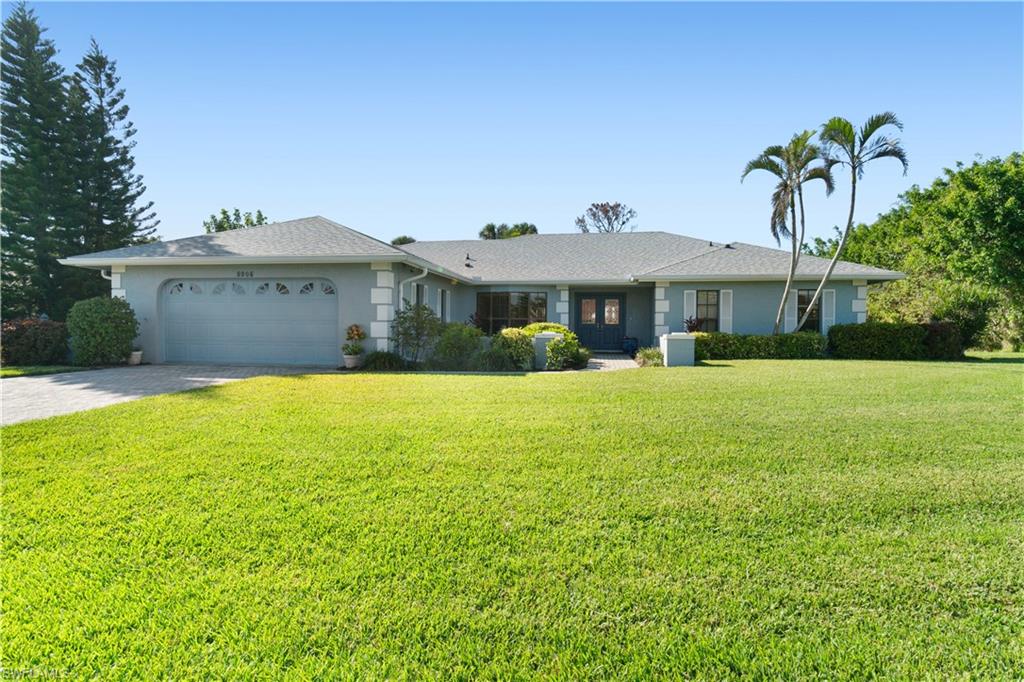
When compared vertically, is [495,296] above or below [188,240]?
below

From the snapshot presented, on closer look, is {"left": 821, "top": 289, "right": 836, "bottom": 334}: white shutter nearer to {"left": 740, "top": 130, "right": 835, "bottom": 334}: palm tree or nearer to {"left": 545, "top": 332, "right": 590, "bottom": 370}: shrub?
{"left": 740, "top": 130, "right": 835, "bottom": 334}: palm tree

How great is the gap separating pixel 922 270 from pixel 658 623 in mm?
27646

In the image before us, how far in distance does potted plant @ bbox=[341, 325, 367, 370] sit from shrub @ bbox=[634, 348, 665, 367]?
292 inches

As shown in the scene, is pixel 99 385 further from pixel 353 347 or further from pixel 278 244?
pixel 278 244

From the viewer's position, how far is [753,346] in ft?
50.5

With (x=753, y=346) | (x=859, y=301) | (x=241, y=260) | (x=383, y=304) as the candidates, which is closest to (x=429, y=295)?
(x=383, y=304)

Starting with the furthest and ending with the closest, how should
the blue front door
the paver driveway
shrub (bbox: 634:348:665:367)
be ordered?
1. the blue front door
2. shrub (bbox: 634:348:665:367)
3. the paver driveway

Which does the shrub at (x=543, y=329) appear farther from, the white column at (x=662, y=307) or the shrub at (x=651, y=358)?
the white column at (x=662, y=307)

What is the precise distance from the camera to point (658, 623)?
2.53 metres

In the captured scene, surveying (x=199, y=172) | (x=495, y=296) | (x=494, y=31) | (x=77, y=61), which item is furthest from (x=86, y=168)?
(x=494, y=31)

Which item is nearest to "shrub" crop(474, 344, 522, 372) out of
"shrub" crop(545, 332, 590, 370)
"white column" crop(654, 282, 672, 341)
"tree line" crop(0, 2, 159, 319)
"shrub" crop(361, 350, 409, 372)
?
A: "shrub" crop(545, 332, 590, 370)

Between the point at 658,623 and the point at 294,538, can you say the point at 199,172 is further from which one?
the point at 658,623

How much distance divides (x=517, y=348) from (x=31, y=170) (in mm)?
25305

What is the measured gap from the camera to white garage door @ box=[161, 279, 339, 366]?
1359cm
